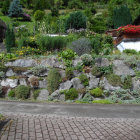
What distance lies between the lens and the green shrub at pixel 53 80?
8008 mm

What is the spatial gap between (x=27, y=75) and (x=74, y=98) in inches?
103

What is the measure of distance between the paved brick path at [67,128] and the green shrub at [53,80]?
291 centimetres

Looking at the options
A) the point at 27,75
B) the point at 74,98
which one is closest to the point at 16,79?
the point at 27,75

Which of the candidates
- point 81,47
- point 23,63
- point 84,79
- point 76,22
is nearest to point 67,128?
point 84,79

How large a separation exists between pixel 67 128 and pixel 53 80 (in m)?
3.93

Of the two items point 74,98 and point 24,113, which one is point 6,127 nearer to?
point 24,113

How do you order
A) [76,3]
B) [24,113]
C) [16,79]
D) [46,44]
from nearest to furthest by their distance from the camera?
[24,113] → [16,79] → [46,44] → [76,3]

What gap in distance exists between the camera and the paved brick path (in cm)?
383

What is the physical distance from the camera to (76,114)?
546cm

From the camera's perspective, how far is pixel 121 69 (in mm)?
8367

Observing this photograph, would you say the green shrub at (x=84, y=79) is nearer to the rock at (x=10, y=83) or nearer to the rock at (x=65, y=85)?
the rock at (x=65, y=85)

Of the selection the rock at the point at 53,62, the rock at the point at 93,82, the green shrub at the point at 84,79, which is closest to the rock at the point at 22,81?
the rock at the point at 53,62

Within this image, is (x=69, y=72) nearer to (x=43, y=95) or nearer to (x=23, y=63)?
(x=43, y=95)

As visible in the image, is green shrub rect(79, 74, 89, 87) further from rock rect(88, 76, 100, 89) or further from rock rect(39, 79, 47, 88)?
rock rect(39, 79, 47, 88)
